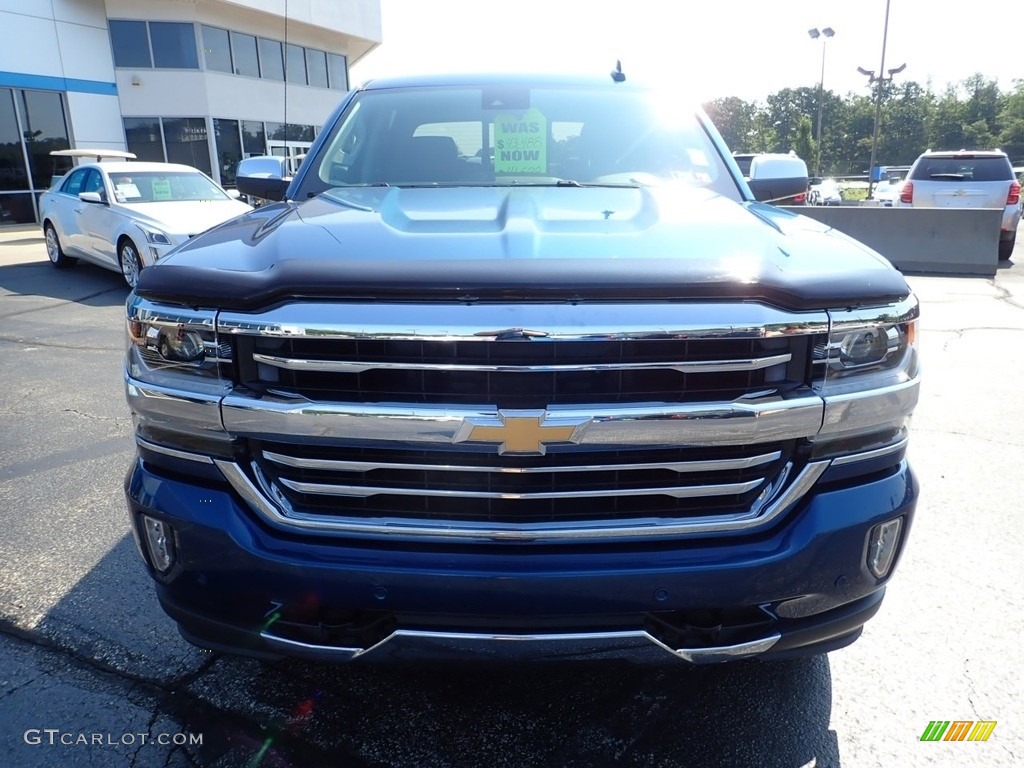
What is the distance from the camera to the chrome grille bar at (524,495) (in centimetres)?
178

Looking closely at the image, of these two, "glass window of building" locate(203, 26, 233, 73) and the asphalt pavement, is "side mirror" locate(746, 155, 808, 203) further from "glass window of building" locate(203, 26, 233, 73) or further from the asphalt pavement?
"glass window of building" locate(203, 26, 233, 73)

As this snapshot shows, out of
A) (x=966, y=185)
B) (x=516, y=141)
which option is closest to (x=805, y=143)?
(x=966, y=185)

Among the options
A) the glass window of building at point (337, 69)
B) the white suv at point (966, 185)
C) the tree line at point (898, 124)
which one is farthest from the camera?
the tree line at point (898, 124)

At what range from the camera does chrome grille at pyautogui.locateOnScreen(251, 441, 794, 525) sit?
1.78m

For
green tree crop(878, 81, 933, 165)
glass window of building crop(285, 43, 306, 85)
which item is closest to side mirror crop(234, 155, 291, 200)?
glass window of building crop(285, 43, 306, 85)

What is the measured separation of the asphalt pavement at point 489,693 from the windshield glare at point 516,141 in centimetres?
177

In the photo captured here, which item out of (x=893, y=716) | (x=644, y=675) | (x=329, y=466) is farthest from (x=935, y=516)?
(x=329, y=466)

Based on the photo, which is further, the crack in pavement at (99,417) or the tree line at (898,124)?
the tree line at (898,124)

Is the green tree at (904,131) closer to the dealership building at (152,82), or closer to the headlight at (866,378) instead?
the dealership building at (152,82)

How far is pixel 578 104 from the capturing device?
3.35 metres

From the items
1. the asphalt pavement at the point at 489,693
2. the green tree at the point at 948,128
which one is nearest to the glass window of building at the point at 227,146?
the asphalt pavement at the point at 489,693

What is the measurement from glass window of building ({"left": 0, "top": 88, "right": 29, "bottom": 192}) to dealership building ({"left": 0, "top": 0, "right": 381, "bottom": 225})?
0.08ft

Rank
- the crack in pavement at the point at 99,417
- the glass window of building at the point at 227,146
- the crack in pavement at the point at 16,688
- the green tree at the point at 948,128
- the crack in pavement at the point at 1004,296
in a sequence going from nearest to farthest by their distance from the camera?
the crack in pavement at the point at 16,688
the crack in pavement at the point at 99,417
the crack in pavement at the point at 1004,296
the glass window of building at the point at 227,146
the green tree at the point at 948,128

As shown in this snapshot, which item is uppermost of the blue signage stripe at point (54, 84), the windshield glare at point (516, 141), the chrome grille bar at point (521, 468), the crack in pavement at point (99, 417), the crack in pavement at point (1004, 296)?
the blue signage stripe at point (54, 84)
